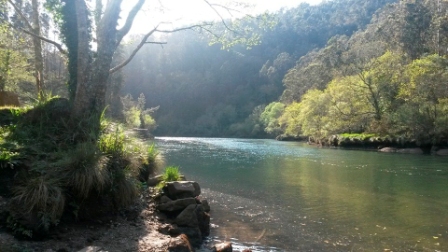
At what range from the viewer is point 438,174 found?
21.1 m

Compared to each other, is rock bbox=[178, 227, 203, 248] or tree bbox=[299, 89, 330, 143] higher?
tree bbox=[299, 89, 330, 143]

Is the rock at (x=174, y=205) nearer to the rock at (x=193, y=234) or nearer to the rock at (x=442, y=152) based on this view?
the rock at (x=193, y=234)

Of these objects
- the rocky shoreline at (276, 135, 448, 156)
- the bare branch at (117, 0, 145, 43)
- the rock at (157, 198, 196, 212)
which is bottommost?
the rock at (157, 198, 196, 212)

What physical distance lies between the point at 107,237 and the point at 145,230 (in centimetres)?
92

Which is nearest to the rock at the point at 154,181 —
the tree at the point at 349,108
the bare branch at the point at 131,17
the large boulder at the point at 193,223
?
the large boulder at the point at 193,223

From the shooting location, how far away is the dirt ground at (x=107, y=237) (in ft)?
19.5

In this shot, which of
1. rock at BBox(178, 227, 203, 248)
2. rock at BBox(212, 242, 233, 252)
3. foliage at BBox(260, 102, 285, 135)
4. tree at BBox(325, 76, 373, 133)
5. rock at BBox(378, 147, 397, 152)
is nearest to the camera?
rock at BBox(212, 242, 233, 252)

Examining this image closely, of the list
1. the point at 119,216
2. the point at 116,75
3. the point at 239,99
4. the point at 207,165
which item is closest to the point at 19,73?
the point at 207,165

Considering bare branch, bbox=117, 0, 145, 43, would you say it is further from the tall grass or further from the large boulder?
the large boulder

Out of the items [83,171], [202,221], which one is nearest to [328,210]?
[202,221]

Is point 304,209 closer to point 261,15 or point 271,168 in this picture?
point 261,15

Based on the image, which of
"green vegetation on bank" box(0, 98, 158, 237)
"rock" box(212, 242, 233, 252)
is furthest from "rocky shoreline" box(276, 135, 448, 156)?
"green vegetation on bank" box(0, 98, 158, 237)

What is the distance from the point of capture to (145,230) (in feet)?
25.3

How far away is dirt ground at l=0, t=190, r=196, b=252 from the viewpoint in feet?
19.5
